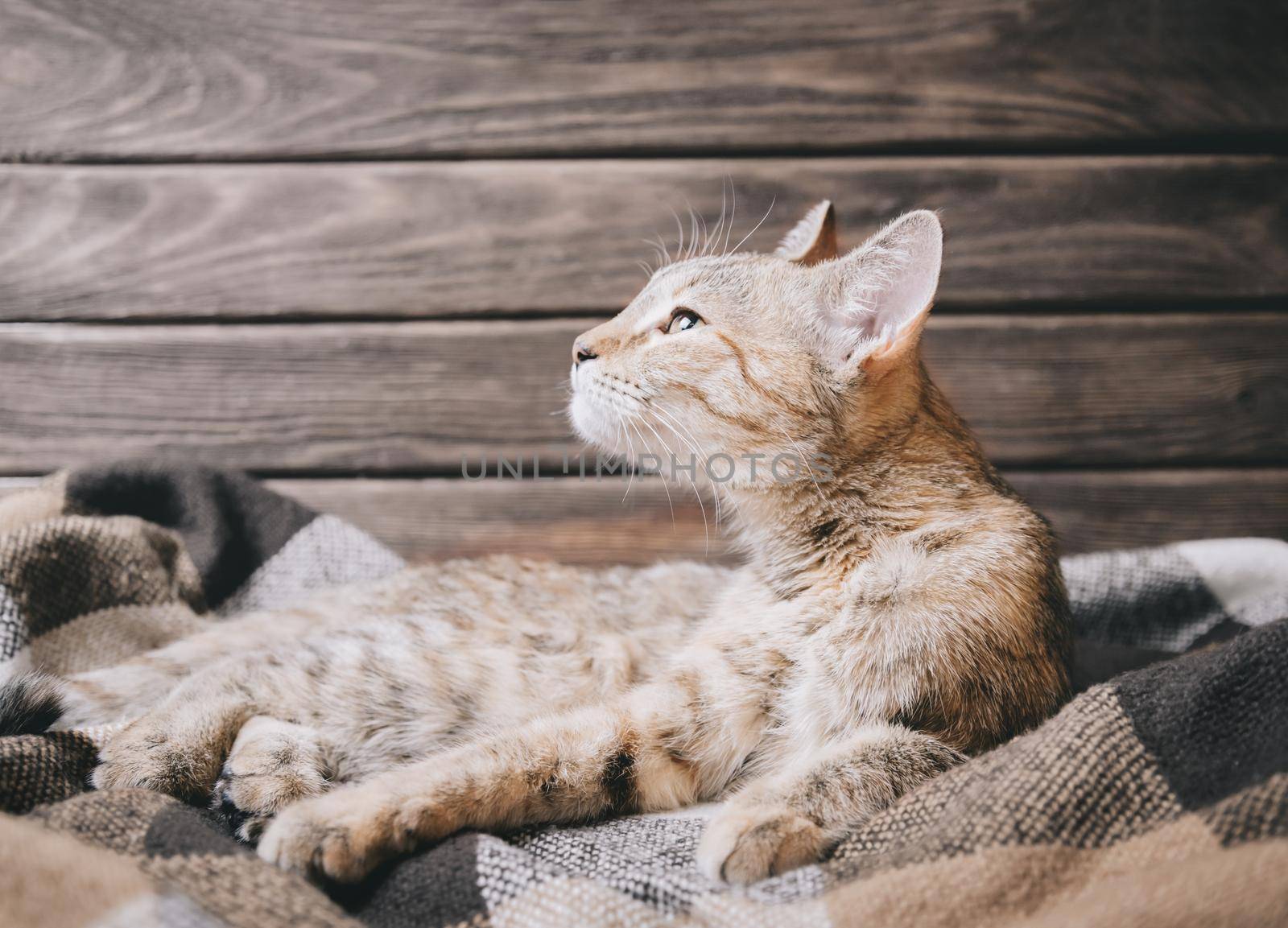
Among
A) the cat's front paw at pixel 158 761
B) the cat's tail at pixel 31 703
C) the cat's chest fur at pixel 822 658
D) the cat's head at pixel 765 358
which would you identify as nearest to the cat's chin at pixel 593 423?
the cat's head at pixel 765 358

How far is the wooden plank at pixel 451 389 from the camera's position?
1.51 m

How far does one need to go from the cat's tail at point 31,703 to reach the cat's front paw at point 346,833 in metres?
0.47

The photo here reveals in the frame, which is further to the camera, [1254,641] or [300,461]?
[300,461]

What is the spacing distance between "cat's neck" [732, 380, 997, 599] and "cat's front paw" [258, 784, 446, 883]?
0.50 metres

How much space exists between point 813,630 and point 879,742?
0.16 meters

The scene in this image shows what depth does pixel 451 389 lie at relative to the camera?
154cm

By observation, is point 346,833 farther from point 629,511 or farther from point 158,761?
point 629,511

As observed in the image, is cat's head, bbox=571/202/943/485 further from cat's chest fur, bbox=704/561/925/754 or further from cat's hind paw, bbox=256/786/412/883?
cat's hind paw, bbox=256/786/412/883

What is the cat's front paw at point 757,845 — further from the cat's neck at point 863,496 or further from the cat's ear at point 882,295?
the cat's ear at point 882,295

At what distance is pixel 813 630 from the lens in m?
0.89

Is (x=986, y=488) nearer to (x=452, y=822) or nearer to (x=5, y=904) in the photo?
(x=452, y=822)

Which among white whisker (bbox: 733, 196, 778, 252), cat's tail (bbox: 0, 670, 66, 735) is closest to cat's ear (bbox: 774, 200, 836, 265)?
white whisker (bbox: 733, 196, 778, 252)

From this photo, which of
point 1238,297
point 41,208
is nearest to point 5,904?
point 41,208

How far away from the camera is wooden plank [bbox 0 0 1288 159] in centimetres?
144
